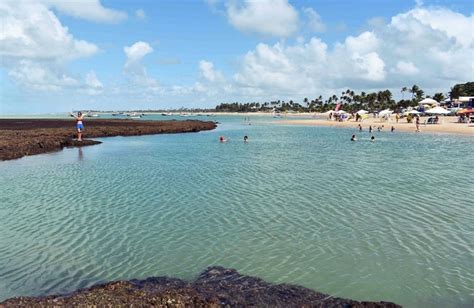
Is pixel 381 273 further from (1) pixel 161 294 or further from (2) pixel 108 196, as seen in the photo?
(2) pixel 108 196

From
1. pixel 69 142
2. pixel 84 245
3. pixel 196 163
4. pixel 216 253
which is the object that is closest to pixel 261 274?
pixel 216 253

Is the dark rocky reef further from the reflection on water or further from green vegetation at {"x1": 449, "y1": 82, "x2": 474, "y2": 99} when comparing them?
green vegetation at {"x1": 449, "y1": 82, "x2": 474, "y2": 99}

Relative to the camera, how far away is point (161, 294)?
8.28 metres

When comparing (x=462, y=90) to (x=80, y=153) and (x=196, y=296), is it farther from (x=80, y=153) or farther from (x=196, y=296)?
(x=196, y=296)

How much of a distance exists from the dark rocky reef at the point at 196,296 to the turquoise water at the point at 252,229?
814 millimetres

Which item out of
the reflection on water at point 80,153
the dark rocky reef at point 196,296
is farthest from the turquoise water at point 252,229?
the reflection on water at point 80,153

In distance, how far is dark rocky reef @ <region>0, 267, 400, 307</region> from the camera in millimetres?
8039

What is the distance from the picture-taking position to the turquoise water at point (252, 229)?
10.4 m

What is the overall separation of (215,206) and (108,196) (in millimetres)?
5937

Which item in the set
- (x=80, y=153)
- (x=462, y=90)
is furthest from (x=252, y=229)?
(x=462, y=90)

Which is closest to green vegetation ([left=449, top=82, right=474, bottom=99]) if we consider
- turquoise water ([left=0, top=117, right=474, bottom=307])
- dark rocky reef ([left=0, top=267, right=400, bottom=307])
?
turquoise water ([left=0, top=117, right=474, bottom=307])

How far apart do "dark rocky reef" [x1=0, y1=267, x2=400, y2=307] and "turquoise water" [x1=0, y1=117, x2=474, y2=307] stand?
2.67ft

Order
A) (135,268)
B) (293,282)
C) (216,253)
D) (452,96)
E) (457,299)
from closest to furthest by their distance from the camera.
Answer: (457,299) < (293,282) < (135,268) < (216,253) < (452,96)

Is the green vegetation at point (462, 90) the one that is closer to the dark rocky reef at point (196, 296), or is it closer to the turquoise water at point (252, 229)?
the turquoise water at point (252, 229)
